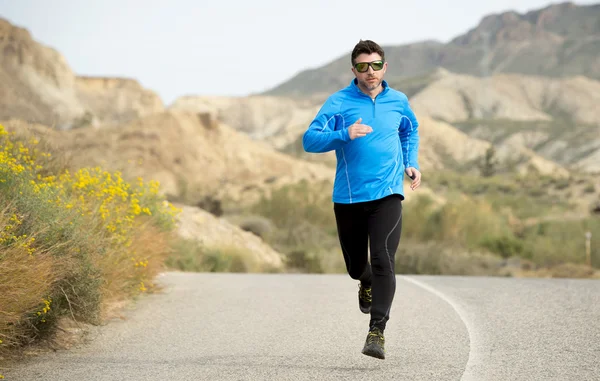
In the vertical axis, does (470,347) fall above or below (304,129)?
above

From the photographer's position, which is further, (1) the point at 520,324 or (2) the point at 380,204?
(1) the point at 520,324

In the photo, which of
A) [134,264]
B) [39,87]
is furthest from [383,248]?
[39,87]

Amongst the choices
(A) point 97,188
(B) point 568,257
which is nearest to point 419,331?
(A) point 97,188

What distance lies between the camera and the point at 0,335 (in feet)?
20.8

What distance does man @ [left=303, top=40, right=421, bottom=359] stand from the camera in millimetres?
6633

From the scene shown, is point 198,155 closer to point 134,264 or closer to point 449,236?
point 449,236

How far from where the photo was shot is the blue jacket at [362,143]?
6.64 m

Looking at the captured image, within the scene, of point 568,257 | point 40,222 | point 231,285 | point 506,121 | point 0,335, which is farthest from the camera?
point 506,121

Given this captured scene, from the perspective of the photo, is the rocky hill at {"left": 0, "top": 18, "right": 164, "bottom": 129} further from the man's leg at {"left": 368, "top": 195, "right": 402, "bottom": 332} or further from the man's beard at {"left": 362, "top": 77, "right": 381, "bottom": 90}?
the man's leg at {"left": 368, "top": 195, "right": 402, "bottom": 332}

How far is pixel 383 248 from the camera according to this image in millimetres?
6641

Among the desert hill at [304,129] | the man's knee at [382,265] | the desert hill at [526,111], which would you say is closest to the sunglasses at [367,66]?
the man's knee at [382,265]

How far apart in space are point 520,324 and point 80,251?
13.7 ft

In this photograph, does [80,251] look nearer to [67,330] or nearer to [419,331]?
[67,330]

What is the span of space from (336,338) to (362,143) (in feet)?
6.47
